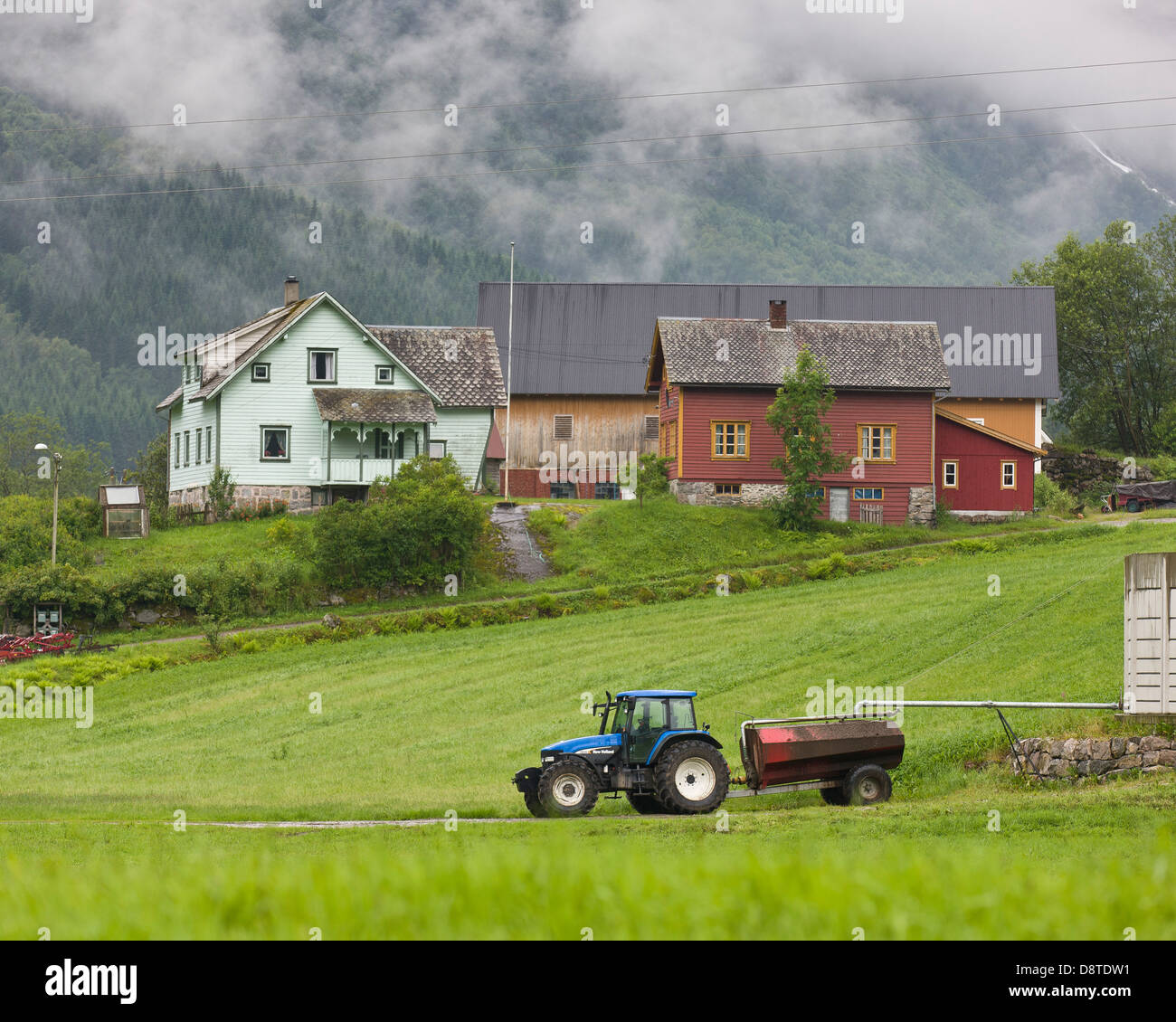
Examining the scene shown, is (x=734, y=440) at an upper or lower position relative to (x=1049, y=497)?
upper

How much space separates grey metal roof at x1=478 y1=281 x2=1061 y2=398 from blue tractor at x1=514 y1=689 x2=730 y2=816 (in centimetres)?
5600

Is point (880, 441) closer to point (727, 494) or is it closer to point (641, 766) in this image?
point (727, 494)

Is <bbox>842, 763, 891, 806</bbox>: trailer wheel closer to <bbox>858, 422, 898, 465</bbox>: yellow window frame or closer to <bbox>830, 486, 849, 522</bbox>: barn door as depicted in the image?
<bbox>830, 486, 849, 522</bbox>: barn door

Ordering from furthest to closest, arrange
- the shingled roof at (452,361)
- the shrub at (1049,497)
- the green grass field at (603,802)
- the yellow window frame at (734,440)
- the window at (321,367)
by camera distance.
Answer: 1. the shingled roof at (452,361)
2. the shrub at (1049,497)
3. the window at (321,367)
4. the yellow window frame at (734,440)
5. the green grass field at (603,802)

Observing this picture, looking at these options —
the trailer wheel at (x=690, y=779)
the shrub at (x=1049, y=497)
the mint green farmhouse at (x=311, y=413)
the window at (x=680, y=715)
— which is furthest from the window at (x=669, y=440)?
the trailer wheel at (x=690, y=779)

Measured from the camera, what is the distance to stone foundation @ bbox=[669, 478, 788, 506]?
59.2 metres

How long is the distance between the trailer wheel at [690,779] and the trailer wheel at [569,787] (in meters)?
0.90

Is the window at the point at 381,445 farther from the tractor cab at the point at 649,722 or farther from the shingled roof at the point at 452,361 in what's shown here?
the tractor cab at the point at 649,722

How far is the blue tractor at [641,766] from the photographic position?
18.7 m

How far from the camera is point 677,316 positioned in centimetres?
7944

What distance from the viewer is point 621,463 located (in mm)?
72000

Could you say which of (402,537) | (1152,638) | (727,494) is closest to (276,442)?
(402,537)

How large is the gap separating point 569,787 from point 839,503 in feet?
138

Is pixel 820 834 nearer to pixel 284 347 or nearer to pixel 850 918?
pixel 850 918
